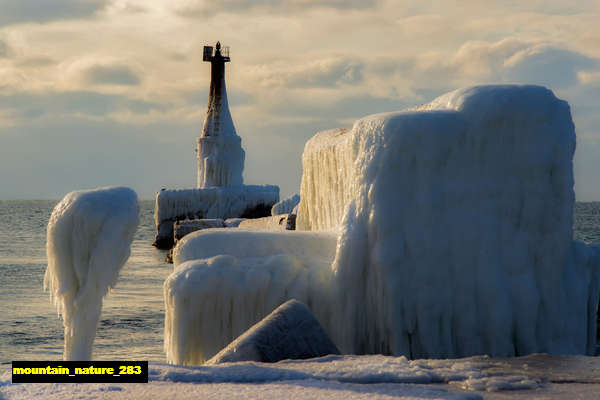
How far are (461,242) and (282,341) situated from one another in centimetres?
266

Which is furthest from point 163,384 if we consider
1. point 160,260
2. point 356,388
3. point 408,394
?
point 160,260

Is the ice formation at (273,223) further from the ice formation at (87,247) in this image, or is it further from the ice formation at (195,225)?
the ice formation at (87,247)

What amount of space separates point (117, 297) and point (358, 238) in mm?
14793

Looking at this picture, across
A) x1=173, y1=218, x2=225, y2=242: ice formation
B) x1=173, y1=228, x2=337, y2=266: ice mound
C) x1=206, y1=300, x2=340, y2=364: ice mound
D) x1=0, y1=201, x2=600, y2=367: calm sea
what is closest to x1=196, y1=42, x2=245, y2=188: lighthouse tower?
x1=173, y1=218, x2=225, y2=242: ice formation

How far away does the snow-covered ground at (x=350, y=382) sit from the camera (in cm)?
432

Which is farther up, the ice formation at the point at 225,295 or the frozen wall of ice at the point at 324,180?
the frozen wall of ice at the point at 324,180

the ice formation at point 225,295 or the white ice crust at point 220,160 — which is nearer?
the ice formation at point 225,295

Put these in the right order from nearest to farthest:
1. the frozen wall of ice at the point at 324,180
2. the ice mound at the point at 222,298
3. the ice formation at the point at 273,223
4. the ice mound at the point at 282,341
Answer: the ice mound at the point at 282,341
the ice mound at the point at 222,298
the frozen wall of ice at the point at 324,180
the ice formation at the point at 273,223

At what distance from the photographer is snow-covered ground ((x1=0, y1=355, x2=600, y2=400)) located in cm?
432

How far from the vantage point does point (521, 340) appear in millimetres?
7738

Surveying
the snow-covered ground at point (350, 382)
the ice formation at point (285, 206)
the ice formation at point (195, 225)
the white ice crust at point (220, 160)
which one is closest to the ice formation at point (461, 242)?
the snow-covered ground at point (350, 382)

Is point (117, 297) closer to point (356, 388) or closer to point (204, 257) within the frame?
point (204, 257)

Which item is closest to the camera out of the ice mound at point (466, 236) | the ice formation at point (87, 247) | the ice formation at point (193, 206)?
the ice formation at point (87, 247)

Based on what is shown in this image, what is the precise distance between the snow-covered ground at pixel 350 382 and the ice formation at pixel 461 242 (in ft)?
6.58
